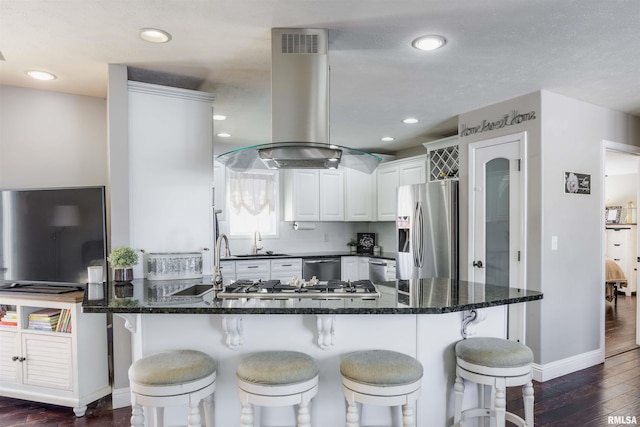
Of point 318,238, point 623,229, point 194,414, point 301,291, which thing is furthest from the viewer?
point 623,229

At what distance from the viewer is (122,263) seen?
2.82m

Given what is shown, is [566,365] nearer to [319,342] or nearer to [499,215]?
[499,215]

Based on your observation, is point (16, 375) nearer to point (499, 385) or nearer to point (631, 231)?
point (499, 385)

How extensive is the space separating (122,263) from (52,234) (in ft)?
2.68

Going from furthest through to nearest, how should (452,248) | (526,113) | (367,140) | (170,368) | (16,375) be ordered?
1. (367,140)
2. (452,248)
3. (526,113)
4. (16,375)
5. (170,368)

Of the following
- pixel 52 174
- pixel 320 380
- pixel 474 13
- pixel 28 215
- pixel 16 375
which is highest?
pixel 474 13

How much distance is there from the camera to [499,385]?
1.95 m

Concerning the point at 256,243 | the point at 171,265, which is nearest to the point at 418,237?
the point at 256,243

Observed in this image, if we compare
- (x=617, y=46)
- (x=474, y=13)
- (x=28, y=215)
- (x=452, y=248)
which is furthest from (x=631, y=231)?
(x=28, y=215)

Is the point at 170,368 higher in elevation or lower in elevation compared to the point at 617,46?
lower

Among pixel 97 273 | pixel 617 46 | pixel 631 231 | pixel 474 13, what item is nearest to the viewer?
pixel 474 13

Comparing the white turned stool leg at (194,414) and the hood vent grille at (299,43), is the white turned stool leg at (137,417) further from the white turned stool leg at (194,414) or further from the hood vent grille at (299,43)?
the hood vent grille at (299,43)

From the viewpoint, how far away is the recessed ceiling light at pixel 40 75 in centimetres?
305

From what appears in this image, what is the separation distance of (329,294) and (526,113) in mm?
2566
